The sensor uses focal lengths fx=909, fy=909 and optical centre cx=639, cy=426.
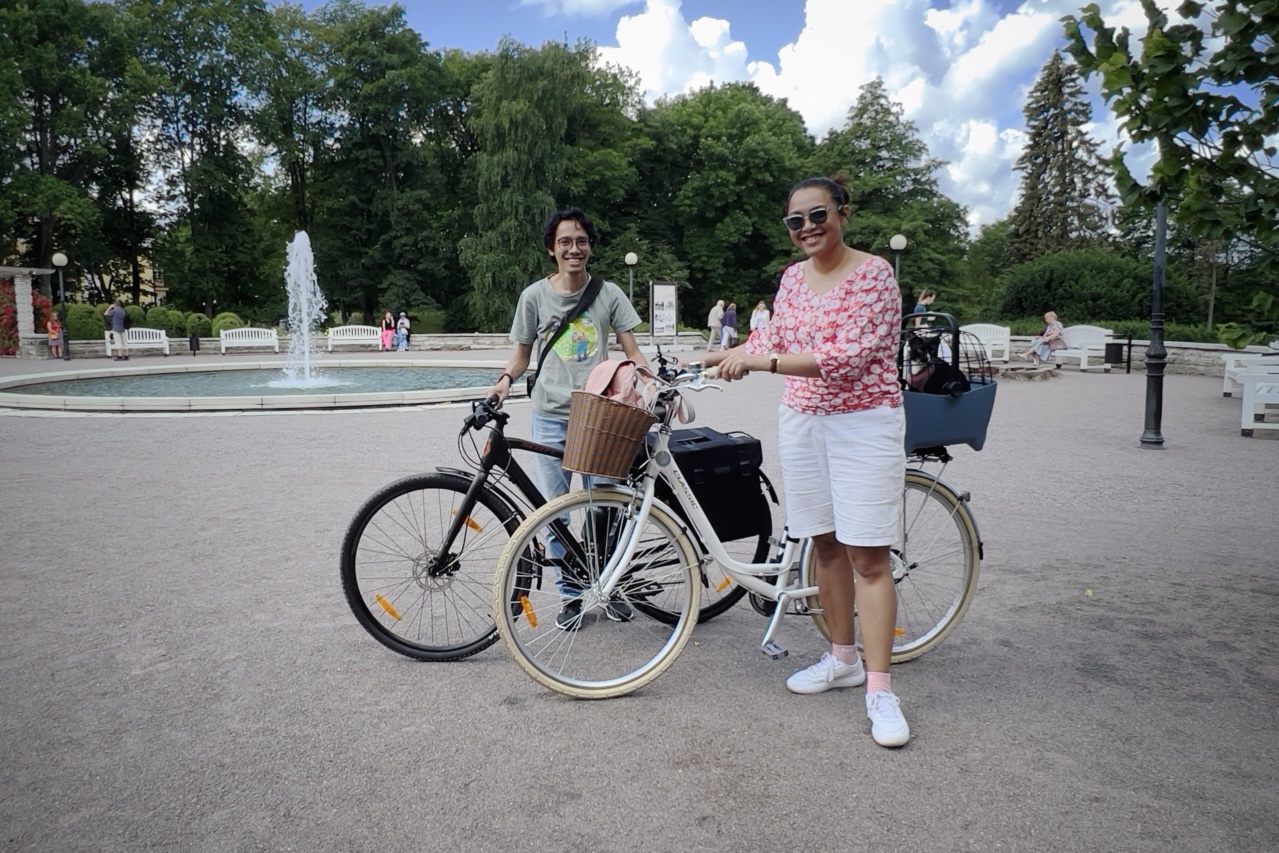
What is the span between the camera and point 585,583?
143 inches

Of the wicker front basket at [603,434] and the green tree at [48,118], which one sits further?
the green tree at [48,118]

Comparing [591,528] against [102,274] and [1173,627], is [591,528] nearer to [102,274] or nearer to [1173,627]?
[1173,627]

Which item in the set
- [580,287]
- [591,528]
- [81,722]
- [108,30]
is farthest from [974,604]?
[108,30]

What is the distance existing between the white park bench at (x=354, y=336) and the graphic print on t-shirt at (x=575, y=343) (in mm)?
30759

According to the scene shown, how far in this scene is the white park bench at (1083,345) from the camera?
75.0 feet

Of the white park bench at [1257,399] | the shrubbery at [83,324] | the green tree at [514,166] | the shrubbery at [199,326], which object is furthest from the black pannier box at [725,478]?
the green tree at [514,166]

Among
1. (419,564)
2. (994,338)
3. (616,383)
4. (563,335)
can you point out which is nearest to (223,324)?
(994,338)

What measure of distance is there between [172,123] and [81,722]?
47.7 m

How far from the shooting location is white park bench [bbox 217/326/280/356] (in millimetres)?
31234

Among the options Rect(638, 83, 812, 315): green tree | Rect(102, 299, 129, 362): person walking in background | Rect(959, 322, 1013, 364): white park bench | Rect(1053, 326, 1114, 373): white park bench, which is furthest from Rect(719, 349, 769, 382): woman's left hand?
Rect(638, 83, 812, 315): green tree

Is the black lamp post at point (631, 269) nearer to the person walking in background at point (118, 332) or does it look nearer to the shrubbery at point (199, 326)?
the shrubbery at point (199, 326)

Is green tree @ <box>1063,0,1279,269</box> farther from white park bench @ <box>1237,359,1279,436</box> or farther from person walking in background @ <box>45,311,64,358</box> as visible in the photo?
person walking in background @ <box>45,311,64,358</box>

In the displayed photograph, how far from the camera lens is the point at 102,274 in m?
44.7

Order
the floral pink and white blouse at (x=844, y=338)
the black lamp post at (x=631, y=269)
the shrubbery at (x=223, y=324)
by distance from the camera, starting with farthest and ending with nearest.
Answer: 1. the shrubbery at (x=223, y=324)
2. the black lamp post at (x=631, y=269)
3. the floral pink and white blouse at (x=844, y=338)
